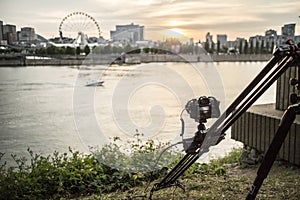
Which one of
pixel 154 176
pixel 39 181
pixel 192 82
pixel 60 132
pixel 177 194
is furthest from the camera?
pixel 60 132

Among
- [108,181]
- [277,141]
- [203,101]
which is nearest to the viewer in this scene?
[277,141]

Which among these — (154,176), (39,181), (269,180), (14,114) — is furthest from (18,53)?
(269,180)

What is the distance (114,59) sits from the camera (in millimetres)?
1213

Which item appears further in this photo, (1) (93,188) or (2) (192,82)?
(1) (93,188)

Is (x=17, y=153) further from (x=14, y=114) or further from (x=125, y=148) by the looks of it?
(x=125, y=148)

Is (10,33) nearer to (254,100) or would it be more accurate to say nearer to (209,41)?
(209,41)

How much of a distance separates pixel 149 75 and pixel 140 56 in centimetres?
8

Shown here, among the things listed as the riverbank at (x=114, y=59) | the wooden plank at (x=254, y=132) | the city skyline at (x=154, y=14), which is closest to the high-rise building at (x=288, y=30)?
the city skyline at (x=154, y=14)

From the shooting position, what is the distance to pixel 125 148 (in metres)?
1.83

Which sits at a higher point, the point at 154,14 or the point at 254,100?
the point at 154,14

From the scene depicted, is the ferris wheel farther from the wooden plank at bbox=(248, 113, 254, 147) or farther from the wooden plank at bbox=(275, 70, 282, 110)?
the wooden plank at bbox=(275, 70, 282, 110)

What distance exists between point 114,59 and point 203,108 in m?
0.39

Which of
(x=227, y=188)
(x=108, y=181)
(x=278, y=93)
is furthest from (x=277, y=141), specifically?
(x=278, y=93)

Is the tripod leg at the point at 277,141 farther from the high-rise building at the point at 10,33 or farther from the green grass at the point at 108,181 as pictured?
the high-rise building at the point at 10,33
